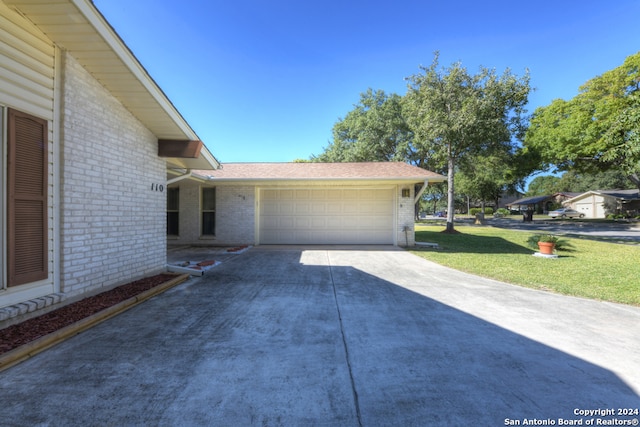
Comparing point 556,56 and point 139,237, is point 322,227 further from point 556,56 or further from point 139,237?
point 556,56

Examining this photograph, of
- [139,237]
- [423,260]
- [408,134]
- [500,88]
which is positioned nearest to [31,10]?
[139,237]

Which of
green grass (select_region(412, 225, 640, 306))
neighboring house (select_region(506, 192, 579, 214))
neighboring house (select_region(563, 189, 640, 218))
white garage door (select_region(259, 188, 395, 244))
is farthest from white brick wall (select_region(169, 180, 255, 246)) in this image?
neighboring house (select_region(506, 192, 579, 214))

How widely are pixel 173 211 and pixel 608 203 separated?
2152 inches

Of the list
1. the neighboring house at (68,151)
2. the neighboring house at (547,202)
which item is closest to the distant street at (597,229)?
the neighboring house at (68,151)

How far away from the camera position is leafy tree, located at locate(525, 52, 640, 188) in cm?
1854

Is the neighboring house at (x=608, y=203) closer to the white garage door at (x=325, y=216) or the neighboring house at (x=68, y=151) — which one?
the white garage door at (x=325, y=216)

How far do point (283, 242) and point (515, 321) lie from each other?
8.75 meters

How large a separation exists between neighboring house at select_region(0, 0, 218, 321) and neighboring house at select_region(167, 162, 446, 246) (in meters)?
5.57

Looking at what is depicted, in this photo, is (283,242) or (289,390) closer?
(289,390)

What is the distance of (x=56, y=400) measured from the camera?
194cm

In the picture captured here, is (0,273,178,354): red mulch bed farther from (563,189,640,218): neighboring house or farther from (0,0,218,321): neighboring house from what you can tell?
(563,189,640,218): neighboring house

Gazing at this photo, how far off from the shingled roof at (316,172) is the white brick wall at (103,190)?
4220 millimetres

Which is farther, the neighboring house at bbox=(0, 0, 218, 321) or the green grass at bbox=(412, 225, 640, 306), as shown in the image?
the green grass at bbox=(412, 225, 640, 306)

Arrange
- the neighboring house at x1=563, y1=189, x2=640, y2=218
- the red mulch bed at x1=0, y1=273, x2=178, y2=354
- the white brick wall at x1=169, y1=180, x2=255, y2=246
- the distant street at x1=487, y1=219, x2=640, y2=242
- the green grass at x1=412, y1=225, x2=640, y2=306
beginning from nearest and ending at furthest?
the red mulch bed at x1=0, y1=273, x2=178, y2=354
the green grass at x1=412, y1=225, x2=640, y2=306
the white brick wall at x1=169, y1=180, x2=255, y2=246
the distant street at x1=487, y1=219, x2=640, y2=242
the neighboring house at x1=563, y1=189, x2=640, y2=218
